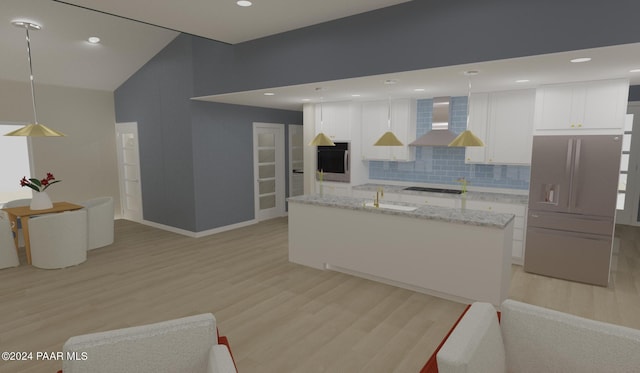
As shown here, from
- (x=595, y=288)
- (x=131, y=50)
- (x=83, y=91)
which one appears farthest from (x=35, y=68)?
(x=595, y=288)

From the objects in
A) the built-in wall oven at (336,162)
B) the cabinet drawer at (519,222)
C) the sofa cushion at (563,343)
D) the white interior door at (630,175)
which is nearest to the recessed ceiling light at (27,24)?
the built-in wall oven at (336,162)

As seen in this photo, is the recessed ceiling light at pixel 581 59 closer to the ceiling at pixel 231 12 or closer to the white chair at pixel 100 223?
the ceiling at pixel 231 12

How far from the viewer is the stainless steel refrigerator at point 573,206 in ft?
14.0

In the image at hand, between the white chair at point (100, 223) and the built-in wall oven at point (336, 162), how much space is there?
3697mm

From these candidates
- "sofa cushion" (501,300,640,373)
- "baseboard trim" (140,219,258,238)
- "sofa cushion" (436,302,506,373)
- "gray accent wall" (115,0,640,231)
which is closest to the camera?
"sofa cushion" (436,302,506,373)

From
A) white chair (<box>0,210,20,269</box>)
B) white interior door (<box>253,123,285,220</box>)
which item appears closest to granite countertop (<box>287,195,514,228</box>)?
white interior door (<box>253,123,285,220</box>)

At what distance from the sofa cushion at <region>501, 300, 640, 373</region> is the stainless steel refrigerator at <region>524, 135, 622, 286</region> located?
2.88 meters

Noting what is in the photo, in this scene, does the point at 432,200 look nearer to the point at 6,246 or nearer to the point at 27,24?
the point at 6,246

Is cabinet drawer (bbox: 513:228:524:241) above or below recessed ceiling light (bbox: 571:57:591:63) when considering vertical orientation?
below

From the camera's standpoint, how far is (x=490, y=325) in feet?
6.68

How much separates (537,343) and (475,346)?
1.98 ft

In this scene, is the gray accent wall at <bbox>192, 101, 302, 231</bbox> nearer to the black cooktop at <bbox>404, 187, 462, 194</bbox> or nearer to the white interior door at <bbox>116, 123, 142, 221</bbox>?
the white interior door at <bbox>116, 123, 142, 221</bbox>

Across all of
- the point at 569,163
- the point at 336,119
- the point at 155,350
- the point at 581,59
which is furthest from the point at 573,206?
the point at 155,350

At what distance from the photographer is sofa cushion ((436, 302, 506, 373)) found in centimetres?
168
